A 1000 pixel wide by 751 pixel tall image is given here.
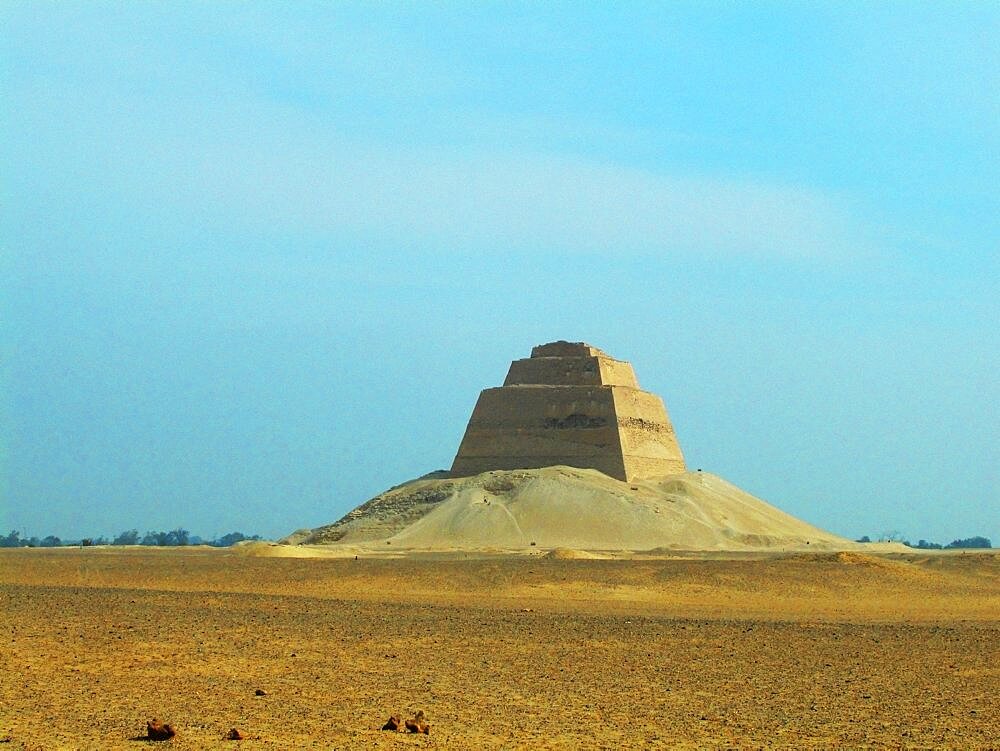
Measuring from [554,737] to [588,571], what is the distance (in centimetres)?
2209

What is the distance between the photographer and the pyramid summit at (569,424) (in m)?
60.6

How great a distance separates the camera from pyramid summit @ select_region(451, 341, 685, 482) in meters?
60.6

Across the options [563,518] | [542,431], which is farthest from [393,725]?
[542,431]

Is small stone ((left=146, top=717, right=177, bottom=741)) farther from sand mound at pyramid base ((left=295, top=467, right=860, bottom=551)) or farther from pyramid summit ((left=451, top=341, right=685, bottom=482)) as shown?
pyramid summit ((left=451, top=341, right=685, bottom=482))

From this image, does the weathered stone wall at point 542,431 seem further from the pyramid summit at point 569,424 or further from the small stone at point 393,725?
the small stone at point 393,725

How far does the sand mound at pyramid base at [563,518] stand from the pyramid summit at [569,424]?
1.72m

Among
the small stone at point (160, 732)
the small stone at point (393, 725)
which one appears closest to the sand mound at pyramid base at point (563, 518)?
the small stone at point (393, 725)

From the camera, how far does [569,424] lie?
61.2 meters

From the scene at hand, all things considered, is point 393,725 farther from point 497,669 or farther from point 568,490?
point 568,490

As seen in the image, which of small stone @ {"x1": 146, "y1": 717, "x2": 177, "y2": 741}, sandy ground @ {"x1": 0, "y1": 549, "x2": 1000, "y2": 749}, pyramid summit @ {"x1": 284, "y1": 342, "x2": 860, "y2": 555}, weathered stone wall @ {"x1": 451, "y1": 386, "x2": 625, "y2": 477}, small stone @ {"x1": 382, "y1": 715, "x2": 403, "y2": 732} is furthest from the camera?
weathered stone wall @ {"x1": 451, "y1": 386, "x2": 625, "y2": 477}

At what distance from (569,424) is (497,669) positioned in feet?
153

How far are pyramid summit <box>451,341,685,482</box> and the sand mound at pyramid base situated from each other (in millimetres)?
1720

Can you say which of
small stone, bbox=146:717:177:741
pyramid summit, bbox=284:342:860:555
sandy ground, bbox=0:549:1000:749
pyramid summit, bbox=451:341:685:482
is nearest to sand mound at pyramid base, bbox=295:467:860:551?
pyramid summit, bbox=284:342:860:555

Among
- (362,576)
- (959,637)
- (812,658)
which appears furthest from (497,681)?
(362,576)
